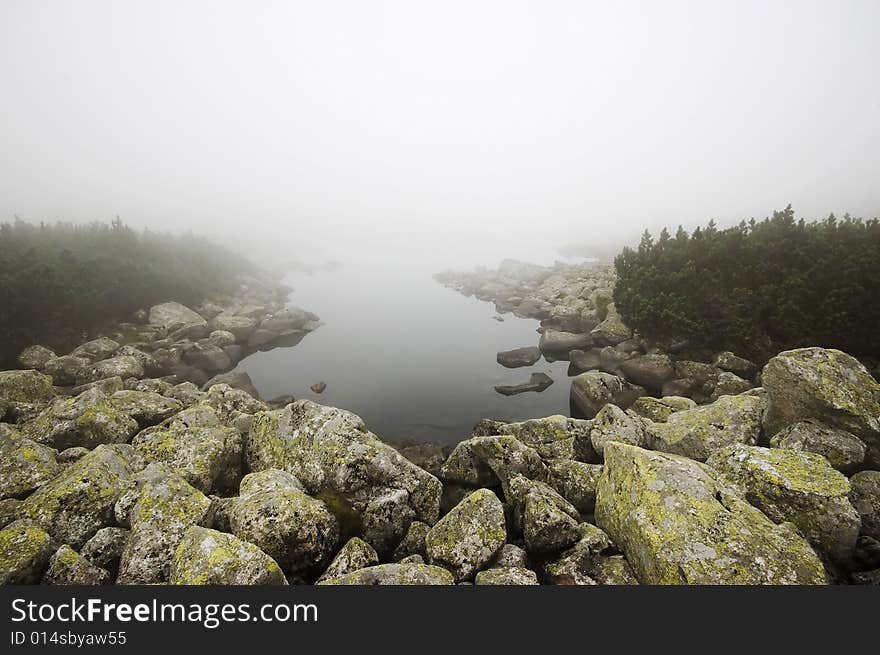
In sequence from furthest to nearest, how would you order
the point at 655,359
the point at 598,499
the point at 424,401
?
1. the point at 424,401
2. the point at 655,359
3. the point at 598,499

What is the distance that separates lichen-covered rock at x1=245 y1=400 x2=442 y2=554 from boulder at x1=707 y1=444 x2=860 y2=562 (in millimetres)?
7656

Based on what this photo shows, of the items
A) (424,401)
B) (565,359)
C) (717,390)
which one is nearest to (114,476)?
(424,401)

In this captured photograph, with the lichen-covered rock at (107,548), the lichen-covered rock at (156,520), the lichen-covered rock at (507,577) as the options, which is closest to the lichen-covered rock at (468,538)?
the lichen-covered rock at (507,577)

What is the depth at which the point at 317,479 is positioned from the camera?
1002 cm

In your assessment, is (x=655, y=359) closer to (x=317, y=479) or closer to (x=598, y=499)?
(x=598, y=499)

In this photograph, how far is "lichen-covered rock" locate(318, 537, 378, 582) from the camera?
23.4 ft

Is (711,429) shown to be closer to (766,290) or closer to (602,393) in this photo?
(602,393)

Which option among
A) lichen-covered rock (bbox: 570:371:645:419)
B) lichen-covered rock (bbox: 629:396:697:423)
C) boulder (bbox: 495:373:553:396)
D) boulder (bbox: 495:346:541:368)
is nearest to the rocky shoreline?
lichen-covered rock (bbox: 629:396:697:423)

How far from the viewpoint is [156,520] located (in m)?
7.53

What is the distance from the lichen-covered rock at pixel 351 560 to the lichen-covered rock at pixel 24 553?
5.70 meters

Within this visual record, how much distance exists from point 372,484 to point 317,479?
1737 mm

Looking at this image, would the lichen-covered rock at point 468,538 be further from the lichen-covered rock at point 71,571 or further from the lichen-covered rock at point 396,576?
the lichen-covered rock at point 71,571

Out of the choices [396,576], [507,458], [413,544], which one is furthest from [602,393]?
[396,576]

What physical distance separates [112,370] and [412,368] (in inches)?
845
